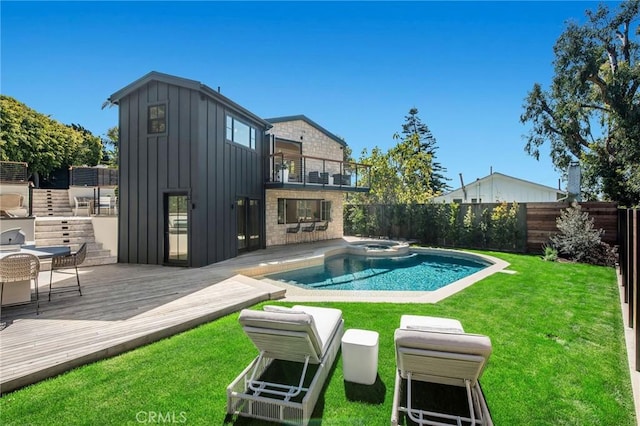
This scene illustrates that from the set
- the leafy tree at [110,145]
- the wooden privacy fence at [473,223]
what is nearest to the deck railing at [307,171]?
the wooden privacy fence at [473,223]

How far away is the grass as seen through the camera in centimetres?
287

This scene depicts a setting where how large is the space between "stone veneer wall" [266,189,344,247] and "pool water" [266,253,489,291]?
3.08 meters

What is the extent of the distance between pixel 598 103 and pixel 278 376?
2492cm

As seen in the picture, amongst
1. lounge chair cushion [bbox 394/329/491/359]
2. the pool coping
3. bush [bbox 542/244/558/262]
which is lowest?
the pool coping

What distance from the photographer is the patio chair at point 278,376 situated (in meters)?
2.81

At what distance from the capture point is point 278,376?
3.49 meters

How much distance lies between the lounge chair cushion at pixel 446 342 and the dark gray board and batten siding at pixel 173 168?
7974 mm

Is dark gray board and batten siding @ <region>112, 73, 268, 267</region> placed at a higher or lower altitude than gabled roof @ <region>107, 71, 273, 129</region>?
lower

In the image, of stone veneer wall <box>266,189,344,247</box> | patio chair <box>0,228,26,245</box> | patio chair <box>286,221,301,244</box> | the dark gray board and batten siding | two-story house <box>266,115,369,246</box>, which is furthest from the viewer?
patio chair <box>286,221,301,244</box>

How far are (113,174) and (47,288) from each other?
16402mm

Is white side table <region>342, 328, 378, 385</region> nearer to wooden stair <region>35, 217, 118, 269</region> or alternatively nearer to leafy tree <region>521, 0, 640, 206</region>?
wooden stair <region>35, 217, 118, 269</region>

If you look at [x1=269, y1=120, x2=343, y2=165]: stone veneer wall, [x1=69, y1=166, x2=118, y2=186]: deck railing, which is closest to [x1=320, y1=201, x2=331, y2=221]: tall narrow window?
[x1=269, y1=120, x2=343, y2=165]: stone veneer wall

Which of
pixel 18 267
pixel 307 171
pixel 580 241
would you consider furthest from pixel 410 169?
pixel 18 267

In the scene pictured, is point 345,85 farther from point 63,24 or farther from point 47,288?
point 47,288
